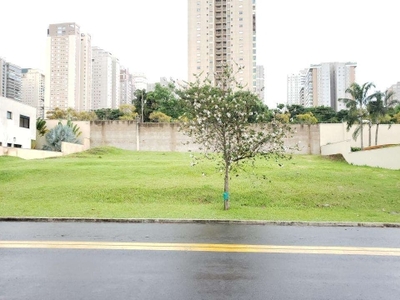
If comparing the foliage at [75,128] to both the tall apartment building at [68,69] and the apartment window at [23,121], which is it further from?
the tall apartment building at [68,69]

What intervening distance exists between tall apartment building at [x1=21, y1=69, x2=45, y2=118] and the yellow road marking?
98.2 m

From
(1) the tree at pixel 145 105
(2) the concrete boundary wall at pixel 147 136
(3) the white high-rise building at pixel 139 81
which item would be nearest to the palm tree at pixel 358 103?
(2) the concrete boundary wall at pixel 147 136

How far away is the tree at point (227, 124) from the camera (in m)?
15.1

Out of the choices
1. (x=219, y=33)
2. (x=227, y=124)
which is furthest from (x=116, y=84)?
→ (x=227, y=124)

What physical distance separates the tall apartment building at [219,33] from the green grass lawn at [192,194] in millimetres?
93218

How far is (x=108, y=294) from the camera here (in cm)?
492

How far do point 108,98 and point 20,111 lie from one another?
69340mm

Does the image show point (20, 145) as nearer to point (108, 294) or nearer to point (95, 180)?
point (95, 180)

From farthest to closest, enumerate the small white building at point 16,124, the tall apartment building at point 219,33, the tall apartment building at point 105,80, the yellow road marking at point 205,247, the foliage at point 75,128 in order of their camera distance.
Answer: the tall apartment building at point 219,33 → the tall apartment building at point 105,80 → the foliage at point 75,128 → the small white building at point 16,124 → the yellow road marking at point 205,247

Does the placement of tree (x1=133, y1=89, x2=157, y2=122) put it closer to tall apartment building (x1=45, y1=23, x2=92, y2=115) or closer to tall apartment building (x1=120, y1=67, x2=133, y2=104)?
tall apartment building (x1=45, y1=23, x2=92, y2=115)

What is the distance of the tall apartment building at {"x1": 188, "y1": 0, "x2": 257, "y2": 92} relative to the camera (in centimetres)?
11194

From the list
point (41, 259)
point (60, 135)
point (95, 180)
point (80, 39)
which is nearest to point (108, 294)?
point (41, 259)

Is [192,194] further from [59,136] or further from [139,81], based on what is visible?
[139,81]

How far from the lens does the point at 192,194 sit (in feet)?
57.1
